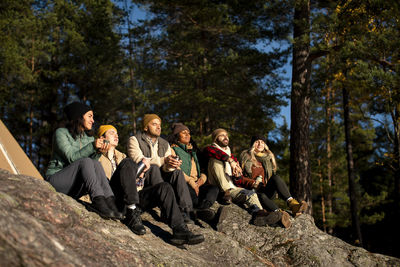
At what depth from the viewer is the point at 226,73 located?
42.3ft

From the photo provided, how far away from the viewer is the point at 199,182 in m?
6.12

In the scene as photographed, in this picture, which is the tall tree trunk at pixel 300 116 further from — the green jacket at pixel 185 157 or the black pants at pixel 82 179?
the black pants at pixel 82 179

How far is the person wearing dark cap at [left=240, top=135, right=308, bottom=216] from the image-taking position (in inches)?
243

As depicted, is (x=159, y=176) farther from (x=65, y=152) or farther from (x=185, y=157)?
(x=185, y=157)

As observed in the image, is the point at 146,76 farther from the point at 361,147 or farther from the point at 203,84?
the point at 361,147

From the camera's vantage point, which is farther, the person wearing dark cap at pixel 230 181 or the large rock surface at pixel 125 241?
the person wearing dark cap at pixel 230 181

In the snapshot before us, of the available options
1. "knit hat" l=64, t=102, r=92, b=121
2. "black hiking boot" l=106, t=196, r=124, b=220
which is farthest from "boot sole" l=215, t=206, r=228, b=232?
"knit hat" l=64, t=102, r=92, b=121

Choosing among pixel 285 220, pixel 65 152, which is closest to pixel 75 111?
pixel 65 152

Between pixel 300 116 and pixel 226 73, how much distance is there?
4799mm

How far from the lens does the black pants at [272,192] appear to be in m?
6.11

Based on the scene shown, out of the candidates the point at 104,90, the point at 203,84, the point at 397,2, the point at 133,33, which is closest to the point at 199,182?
the point at 397,2

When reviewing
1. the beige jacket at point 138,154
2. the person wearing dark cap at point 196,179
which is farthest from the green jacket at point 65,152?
the person wearing dark cap at point 196,179

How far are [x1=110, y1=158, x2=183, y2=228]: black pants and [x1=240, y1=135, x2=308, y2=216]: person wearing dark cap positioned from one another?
2.24 meters

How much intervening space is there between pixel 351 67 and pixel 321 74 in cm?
75
